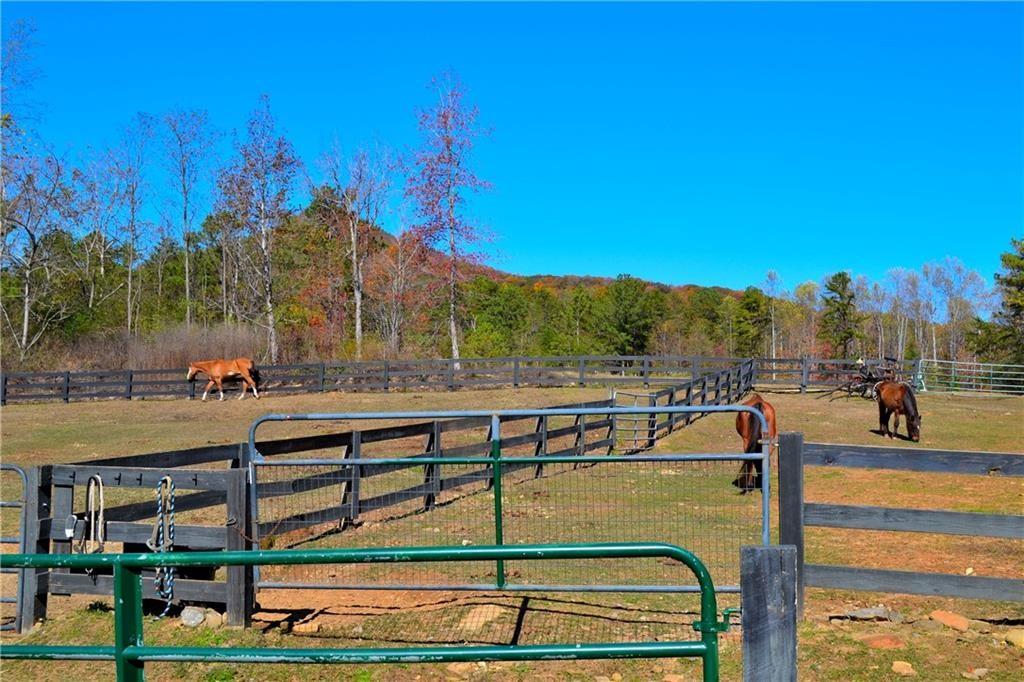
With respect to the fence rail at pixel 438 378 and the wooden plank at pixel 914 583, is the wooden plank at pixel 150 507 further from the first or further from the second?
the fence rail at pixel 438 378

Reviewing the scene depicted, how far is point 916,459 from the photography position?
19.2ft

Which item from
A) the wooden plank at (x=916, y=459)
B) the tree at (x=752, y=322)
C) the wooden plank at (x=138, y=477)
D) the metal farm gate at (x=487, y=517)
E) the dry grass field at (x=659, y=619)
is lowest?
the dry grass field at (x=659, y=619)

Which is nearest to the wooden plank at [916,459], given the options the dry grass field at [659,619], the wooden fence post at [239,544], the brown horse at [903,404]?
the dry grass field at [659,619]

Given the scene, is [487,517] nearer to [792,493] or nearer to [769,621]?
[792,493]

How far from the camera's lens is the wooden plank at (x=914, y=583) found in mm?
5312

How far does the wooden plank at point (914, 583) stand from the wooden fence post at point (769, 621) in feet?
11.0

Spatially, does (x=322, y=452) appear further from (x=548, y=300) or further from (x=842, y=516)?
(x=548, y=300)

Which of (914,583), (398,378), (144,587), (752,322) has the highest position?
(752,322)

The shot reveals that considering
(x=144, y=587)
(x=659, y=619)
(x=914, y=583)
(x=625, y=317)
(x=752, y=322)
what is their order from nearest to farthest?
(x=914, y=583)
(x=659, y=619)
(x=144, y=587)
(x=625, y=317)
(x=752, y=322)

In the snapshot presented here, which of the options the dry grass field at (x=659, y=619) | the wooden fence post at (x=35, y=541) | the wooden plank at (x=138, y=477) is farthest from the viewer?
the wooden plank at (x=138, y=477)

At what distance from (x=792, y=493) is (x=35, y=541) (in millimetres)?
5545

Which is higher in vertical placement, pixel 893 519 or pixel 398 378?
pixel 398 378

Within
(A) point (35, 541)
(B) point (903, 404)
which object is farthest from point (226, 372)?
(A) point (35, 541)

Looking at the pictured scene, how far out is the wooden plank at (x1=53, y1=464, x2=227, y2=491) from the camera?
616 cm
